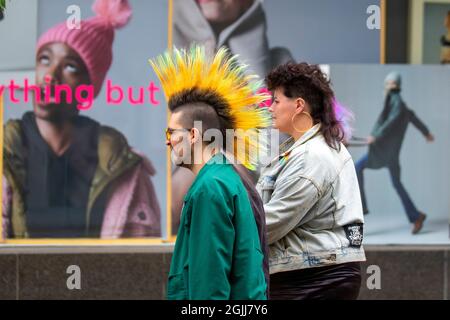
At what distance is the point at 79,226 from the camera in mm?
7652

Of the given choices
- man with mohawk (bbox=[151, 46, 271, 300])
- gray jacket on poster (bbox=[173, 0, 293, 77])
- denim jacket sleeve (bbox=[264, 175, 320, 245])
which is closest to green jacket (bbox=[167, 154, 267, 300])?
man with mohawk (bbox=[151, 46, 271, 300])

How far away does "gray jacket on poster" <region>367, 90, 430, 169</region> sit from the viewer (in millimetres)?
7895

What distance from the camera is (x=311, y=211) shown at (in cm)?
392

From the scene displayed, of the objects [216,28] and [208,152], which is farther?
[216,28]

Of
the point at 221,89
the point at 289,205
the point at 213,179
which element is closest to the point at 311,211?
the point at 289,205

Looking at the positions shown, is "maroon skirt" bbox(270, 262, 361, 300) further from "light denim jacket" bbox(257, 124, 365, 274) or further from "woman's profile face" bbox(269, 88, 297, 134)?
"woman's profile face" bbox(269, 88, 297, 134)

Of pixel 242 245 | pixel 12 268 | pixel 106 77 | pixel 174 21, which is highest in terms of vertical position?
pixel 174 21

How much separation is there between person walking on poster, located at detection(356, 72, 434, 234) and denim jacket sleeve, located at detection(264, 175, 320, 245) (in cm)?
407

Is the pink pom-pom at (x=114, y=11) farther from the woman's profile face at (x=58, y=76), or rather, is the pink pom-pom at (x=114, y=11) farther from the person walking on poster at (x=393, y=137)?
the person walking on poster at (x=393, y=137)
